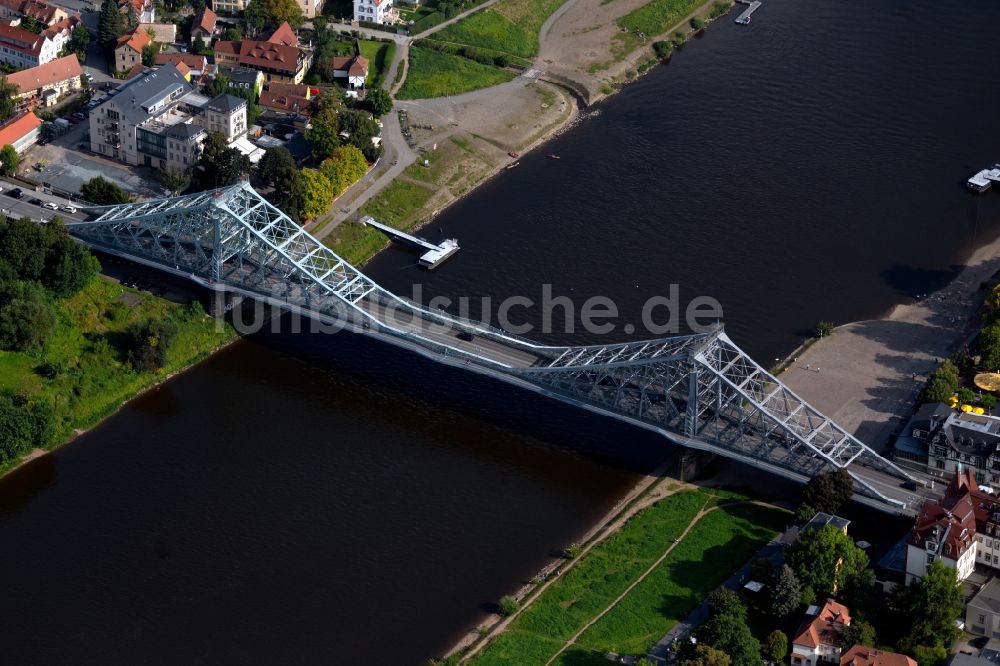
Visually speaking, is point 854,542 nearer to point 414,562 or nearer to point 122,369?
point 414,562

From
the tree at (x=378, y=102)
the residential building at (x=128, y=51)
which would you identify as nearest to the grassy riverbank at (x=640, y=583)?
the tree at (x=378, y=102)

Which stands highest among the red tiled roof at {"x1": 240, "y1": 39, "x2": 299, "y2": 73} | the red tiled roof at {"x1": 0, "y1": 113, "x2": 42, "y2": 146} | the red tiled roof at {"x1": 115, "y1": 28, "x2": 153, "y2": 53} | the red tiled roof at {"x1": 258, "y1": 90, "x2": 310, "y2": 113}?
the red tiled roof at {"x1": 115, "y1": 28, "x2": 153, "y2": 53}

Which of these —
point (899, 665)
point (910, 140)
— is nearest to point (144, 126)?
point (910, 140)

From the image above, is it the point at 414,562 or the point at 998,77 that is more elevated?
the point at 998,77

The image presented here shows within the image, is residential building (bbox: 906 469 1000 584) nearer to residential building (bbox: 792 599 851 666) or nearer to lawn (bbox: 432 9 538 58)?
residential building (bbox: 792 599 851 666)

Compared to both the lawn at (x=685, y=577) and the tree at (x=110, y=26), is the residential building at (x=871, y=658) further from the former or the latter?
the tree at (x=110, y=26)

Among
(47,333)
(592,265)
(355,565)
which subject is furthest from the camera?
(592,265)

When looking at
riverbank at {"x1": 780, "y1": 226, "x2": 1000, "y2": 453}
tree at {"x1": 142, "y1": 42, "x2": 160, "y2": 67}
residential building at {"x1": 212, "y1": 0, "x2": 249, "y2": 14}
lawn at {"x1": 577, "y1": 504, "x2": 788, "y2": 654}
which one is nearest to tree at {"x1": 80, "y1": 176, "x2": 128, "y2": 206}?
tree at {"x1": 142, "y1": 42, "x2": 160, "y2": 67}
